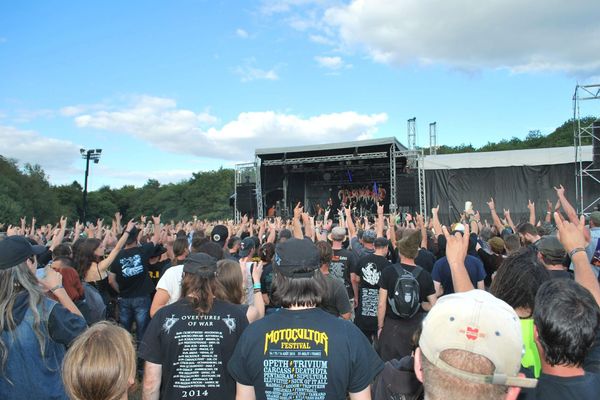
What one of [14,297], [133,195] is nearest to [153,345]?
[14,297]

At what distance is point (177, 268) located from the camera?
3.32m

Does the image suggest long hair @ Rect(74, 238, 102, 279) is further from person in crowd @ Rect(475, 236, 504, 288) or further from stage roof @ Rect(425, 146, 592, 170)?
stage roof @ Rect(425, 146, 592, 170)

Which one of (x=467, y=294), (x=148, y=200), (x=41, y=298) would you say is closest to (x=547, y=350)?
(x=467, y=294)

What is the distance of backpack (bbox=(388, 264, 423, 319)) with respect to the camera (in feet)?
11.2

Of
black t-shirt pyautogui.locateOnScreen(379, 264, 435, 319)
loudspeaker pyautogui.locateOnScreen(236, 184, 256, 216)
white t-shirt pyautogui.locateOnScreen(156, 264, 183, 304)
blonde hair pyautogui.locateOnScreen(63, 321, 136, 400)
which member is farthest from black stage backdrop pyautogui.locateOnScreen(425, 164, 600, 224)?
blonde hair pyautogui.locateOnScreen(63, 321, 136, 400)

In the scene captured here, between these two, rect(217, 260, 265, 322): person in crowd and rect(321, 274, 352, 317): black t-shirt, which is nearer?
rect(217, 260, 265, 322): person in crowd

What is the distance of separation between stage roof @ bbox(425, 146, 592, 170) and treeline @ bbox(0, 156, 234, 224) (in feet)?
93.5

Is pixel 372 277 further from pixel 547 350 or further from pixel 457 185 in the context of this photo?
pixel 457 185

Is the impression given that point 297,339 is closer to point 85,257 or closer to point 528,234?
point 85,257

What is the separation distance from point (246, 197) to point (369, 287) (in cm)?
1651

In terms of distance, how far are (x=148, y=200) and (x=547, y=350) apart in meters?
72.8

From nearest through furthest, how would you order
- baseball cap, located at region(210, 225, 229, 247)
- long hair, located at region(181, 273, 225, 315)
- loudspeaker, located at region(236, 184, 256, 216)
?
1. long hair, located at region(181, 273, 225, 315)
2. baseball cap, located at region(210, 225, 229, 247)
3. loudspeaker, located at region(236, 184, 256, 216)

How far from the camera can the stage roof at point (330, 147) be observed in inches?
660

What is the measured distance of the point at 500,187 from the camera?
20.1 metres
